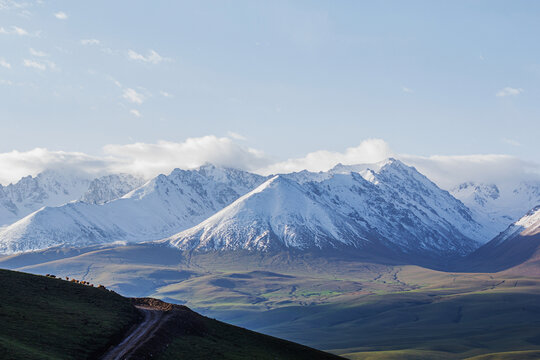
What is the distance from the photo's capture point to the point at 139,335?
88.4 m

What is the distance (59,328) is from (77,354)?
7960 mm

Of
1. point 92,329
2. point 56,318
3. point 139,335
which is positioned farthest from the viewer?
point 139,335

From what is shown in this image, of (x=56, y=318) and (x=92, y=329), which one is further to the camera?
(x=56, y=318)

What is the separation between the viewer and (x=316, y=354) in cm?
10862

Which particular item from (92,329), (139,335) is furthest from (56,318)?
(139,335)

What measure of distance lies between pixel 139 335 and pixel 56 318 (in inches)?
425

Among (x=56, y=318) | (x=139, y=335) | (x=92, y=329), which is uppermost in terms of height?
(x=56, y=318)

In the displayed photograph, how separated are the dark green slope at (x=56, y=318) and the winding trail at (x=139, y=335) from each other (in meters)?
1.28

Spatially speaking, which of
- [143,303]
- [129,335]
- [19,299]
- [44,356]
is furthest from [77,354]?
[143,303]

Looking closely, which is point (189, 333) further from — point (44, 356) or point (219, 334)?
point (44, 356)

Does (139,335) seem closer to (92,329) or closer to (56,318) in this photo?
(92,329)

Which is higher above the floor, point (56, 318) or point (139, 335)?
point (56, 318)

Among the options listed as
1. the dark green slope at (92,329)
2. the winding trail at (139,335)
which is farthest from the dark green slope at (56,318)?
the winding trail at (139,335)

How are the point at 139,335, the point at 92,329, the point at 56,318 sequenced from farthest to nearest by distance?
1. the point at 139,335
2. the point at 56,318
3. the point at 92,329
